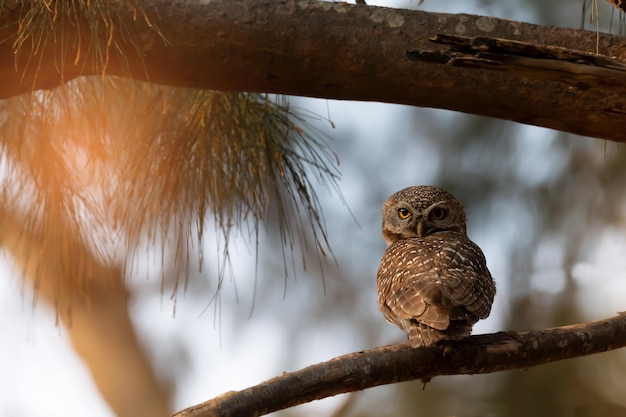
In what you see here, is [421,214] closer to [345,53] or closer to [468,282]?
[468,282]

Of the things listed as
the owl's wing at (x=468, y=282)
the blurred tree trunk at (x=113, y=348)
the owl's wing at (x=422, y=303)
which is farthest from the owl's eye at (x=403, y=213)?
the blurred tree trunk at (x=113, y=348)

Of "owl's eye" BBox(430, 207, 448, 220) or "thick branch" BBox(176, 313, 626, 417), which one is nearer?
"thick branch" BBox(176, 313, 626, 417)

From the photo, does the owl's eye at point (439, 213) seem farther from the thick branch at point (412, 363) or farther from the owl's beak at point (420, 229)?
the thick branch at point (412, 363)

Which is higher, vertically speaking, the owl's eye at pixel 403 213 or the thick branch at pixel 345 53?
the owl's eye at pixel 403 213

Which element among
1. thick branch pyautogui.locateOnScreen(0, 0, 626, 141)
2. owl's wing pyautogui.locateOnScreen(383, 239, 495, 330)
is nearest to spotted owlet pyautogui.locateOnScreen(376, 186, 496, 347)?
owl's wing pyautogui.locateOnScreen(383, 239, 495, 330)

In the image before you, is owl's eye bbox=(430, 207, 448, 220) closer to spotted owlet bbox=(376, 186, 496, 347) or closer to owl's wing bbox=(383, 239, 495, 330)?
spotted owlet bbox=(376, 186, 496, 347)

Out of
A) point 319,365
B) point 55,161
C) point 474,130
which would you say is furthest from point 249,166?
point 474,130

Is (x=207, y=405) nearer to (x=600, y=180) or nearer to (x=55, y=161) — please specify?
(x=55, y=161)

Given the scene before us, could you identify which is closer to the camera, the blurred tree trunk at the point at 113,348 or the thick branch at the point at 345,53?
the thick branch at the point at 345,53

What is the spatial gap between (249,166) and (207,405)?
1420 millimetres

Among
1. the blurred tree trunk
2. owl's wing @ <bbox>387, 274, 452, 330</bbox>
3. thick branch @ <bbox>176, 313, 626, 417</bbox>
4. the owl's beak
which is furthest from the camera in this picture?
the blurred tree trunk

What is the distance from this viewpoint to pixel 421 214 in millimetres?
2768

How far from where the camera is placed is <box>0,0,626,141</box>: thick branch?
194cm

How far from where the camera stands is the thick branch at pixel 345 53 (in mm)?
1944
